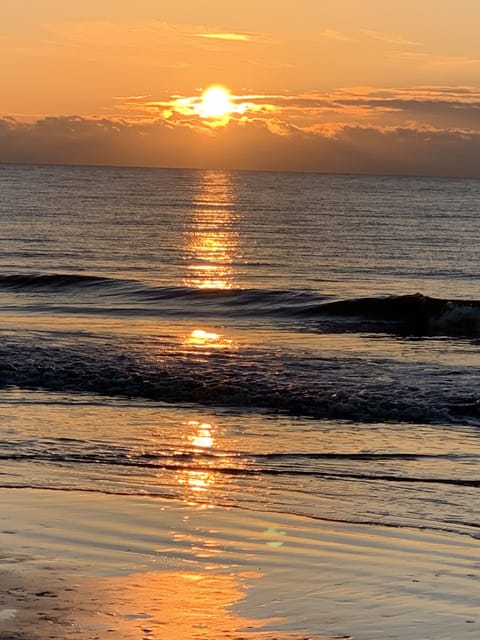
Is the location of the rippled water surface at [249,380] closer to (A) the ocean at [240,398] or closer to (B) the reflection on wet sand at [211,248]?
(A) the ocean at [240,398]

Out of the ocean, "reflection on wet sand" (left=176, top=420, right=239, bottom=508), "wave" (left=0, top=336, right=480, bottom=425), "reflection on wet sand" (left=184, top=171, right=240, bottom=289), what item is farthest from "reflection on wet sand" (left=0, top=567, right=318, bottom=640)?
"reflection on wet sand" (left=184, top=171, right=240, bottom=289)

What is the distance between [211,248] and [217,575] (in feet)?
145

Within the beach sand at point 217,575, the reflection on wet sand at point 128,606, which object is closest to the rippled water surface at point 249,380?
the beach sand at point 217,575

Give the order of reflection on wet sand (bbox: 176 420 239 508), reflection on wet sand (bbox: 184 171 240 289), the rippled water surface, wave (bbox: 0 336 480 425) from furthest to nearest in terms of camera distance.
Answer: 1. reflection on wet sand (bbox: 184 171 240 289)
2. wave (bbox: 0 336 480 425)
3. the rippled water surface
4. reflection on wet sand (bbox: 176 420 239 508)

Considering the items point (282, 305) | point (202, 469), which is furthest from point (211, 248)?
A: point (202, 469)

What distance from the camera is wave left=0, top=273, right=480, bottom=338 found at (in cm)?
2728

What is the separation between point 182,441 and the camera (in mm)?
12398

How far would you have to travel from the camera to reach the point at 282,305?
99.9ft

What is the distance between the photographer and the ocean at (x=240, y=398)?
29.7ft

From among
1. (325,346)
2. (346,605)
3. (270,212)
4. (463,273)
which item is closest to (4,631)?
(346,605)

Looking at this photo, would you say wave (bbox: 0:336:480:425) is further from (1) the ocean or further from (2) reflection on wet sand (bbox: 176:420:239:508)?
(2) reflection on wet sand (bbox: 176:420:239:508)

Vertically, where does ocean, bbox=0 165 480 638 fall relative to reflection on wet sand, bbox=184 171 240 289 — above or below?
below

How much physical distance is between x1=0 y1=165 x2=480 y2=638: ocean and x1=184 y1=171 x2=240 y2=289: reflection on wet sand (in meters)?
0.40

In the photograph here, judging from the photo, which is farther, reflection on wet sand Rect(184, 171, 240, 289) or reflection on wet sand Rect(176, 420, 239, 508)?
reflection on wet sand Rect(184, 171, 240, 289)
